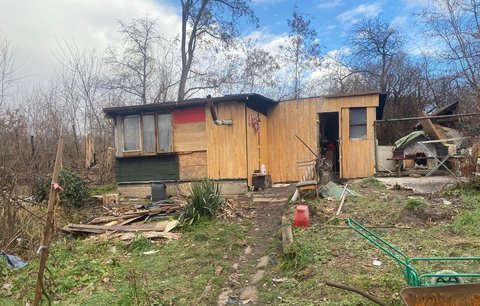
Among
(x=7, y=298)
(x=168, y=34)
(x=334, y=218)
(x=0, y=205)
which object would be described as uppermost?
(x=168, y=34)

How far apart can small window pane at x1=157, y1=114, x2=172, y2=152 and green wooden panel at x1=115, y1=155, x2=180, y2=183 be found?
1.04ft

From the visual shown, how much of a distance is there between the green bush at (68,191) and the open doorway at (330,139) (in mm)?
9239

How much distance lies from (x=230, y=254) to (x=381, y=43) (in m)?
21.3

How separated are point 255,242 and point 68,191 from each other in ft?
22.6

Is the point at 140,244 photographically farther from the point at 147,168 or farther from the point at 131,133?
the point at 131,133

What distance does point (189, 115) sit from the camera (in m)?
11.1

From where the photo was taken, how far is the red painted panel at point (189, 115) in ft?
36.1

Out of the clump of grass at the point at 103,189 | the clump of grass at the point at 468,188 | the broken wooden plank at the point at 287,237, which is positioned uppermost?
the clump of grass at the point at 468,188

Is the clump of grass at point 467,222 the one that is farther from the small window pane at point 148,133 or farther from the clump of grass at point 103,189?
the clump of grass at point 103,189

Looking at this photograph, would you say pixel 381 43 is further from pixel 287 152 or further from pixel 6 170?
pixel 6 170

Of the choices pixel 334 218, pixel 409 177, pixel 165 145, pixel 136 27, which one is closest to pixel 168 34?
pixel 136 27

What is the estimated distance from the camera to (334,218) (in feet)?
20.0

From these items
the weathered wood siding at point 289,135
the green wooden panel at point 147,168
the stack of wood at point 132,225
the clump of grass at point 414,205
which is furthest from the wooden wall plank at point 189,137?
the clump of grass at point 414,205

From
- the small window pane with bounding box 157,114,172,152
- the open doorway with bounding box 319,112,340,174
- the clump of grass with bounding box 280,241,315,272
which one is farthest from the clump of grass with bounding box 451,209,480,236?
the small window pane with bounding box 157,114,172,152
